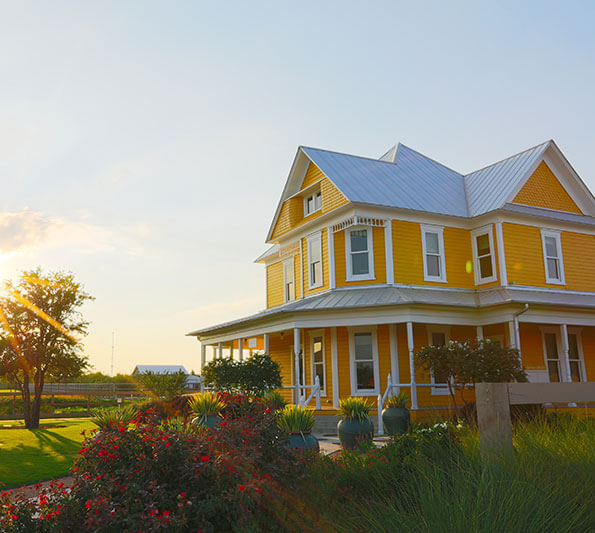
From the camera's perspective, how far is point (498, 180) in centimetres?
2277

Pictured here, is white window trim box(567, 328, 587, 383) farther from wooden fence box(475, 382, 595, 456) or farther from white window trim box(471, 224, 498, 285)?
wooden fence box(475, 382, 595, 456)

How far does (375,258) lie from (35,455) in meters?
12.6

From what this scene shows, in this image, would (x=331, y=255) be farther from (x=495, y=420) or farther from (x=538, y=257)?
(x=495, y=420)

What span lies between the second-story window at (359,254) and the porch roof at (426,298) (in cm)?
70

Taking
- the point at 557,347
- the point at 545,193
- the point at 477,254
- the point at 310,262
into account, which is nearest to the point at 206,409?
the point at 310,262

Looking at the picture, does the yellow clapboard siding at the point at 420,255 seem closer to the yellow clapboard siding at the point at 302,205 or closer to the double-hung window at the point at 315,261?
the yellow clapboard siding at the point at 302,205

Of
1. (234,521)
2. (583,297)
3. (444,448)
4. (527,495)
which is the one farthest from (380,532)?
(583,297)

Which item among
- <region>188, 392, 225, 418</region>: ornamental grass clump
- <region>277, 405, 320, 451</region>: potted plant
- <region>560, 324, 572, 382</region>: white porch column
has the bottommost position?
<region>277, 405, 320, 451</region>: potted plant

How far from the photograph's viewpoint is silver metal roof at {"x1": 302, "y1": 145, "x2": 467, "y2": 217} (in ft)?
68.4

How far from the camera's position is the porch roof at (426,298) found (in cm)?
1823

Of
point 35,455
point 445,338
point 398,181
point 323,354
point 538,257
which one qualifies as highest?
point 398,181

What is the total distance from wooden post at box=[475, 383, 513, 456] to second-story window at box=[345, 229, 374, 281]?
1523 cm

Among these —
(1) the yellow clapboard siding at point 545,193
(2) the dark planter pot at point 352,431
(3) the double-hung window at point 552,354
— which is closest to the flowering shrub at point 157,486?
(2) the dark planter pot at point 352,431

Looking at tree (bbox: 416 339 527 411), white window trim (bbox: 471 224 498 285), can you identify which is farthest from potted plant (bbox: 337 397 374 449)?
white window trim (bbox: 471 224 498 285)
